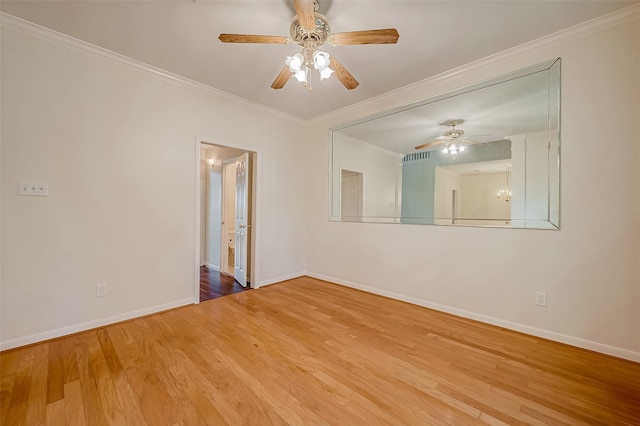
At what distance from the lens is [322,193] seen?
4.20 m

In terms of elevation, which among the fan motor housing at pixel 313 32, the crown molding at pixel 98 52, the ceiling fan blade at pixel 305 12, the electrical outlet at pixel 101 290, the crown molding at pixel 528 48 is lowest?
the electrical outlet at pixel 101 290

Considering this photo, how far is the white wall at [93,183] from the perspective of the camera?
207 centimetres

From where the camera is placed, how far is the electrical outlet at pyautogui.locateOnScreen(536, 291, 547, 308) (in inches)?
89.2

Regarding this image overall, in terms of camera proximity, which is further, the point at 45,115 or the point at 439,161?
the point at 439,161

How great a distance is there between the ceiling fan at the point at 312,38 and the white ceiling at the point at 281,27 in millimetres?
177

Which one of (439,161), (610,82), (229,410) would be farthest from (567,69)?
(229,410)

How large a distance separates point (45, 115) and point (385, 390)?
356cm

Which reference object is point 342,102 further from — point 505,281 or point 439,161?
point 505,281

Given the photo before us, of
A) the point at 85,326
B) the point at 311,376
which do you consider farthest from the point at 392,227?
the point at 85,326

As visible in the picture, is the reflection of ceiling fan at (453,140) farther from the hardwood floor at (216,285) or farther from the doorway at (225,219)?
the hardwood floor at (216,285)

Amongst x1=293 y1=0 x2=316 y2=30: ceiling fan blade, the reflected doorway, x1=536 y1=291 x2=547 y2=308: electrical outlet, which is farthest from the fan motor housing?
x1=536 y1=291 x2=547 y2=308: electrical outlet

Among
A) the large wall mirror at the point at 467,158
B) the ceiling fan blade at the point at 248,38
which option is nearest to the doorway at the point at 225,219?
the large wall mirror at the point at 467,158

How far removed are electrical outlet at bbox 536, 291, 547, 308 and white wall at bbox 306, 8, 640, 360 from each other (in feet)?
0.11

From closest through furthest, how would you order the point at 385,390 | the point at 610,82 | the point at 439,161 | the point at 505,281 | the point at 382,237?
the point at 385,390
the point at 610,82
the point at 505,281
the point at 439,161
the point at 382,237
